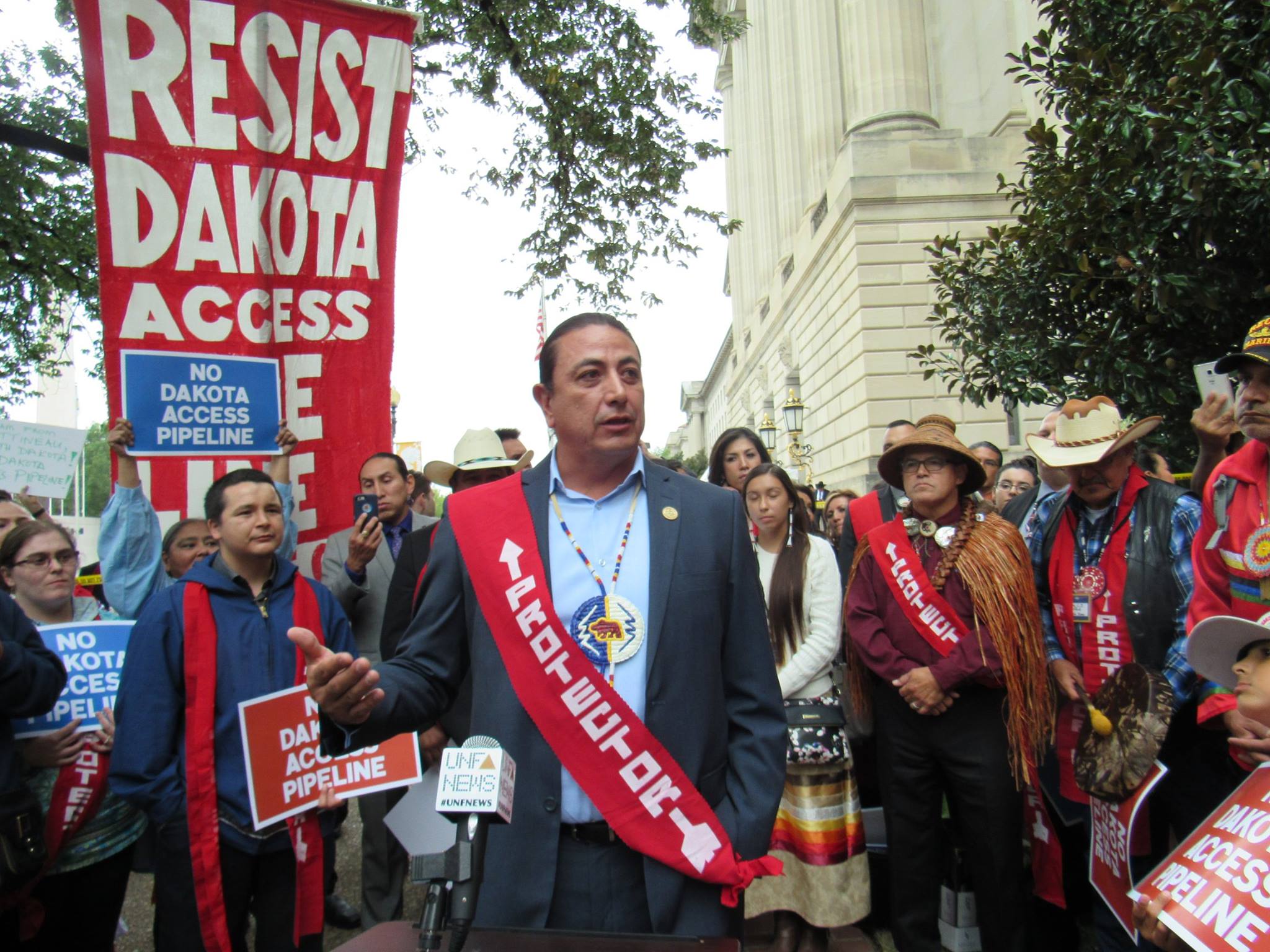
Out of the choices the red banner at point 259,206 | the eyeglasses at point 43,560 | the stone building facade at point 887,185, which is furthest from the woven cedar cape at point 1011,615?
the stone building facade at point 887,185

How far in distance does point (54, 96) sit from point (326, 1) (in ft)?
23.0

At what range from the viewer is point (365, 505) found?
434 centimetres

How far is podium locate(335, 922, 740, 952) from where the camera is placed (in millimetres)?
1620

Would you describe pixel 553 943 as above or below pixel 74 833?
above

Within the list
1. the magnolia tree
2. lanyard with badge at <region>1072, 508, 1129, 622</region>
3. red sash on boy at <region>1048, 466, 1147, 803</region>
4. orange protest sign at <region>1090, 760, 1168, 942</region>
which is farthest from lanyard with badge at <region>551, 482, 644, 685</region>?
the magnolia tree

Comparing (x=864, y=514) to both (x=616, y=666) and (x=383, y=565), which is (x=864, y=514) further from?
(x=616, y=666)

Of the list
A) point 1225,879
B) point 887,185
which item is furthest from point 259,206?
point 887,185

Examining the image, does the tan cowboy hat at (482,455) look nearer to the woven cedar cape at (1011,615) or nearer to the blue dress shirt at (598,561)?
the woven cedar cape at (1011,615)

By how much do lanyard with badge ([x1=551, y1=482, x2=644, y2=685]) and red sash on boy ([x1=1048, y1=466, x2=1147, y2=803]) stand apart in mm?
2206

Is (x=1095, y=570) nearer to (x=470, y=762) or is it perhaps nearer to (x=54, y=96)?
(x=470, y=762)

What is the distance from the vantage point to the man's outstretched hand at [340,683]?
67.6 inches

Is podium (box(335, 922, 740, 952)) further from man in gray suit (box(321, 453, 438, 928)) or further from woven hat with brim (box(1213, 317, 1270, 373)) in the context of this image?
man in gray suit (box(321, 453, 438, 928))

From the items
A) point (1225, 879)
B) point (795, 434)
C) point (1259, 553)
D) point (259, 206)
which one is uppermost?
point (795, 434)

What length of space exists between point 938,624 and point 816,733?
0.81m
